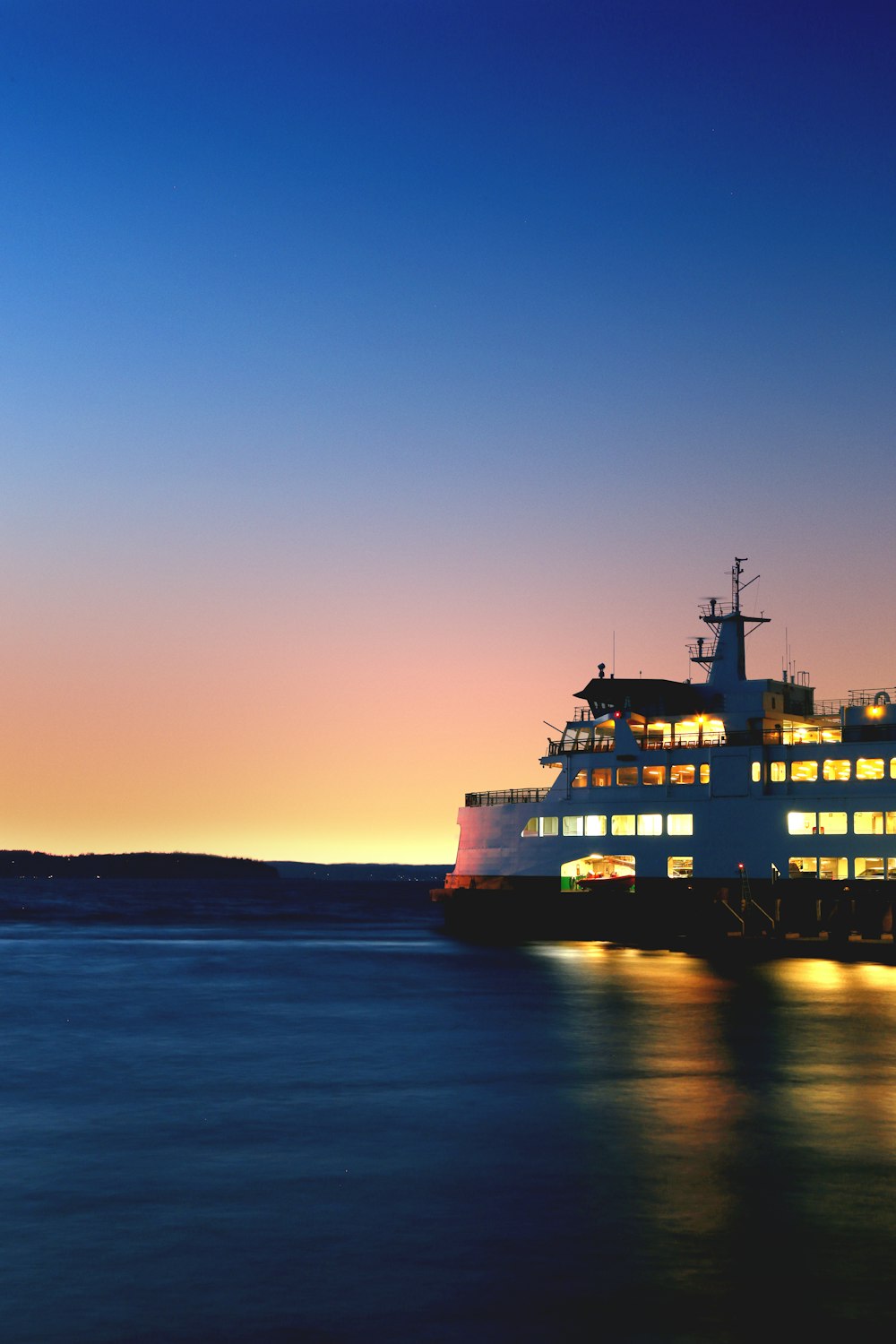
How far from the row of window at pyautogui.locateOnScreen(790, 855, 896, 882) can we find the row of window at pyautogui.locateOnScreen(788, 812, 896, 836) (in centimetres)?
134

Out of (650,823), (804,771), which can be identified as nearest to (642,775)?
(650,823)

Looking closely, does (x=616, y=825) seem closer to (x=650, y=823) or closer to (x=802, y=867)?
(x=650, y=823)

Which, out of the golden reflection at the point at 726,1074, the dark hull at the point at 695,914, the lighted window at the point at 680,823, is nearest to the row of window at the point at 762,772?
the lighted window at the point at 680,823

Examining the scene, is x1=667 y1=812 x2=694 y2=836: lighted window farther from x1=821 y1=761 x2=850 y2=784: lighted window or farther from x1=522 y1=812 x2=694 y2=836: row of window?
x1=821 y1=761 x2=850 y2=784: lighted window

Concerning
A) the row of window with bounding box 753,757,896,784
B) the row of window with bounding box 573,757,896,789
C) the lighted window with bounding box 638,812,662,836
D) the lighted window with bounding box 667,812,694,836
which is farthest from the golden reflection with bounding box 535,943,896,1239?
the lighted window with bounding box 638,812,662,836

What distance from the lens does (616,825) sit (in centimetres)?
7244

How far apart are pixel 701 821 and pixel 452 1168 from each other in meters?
49.6

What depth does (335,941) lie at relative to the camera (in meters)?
90.3

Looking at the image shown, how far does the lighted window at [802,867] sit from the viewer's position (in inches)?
2569

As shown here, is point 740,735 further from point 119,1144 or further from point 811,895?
point 119,1144

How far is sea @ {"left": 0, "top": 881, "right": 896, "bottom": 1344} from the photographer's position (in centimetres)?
1456

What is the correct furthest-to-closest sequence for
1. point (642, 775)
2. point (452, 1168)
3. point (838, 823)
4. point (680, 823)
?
1. point (642, 775)
2. point (680, 823)
3. point (838, 823)
4. point (452, 1168)

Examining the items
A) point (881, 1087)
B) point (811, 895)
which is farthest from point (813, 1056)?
point (811, 895)

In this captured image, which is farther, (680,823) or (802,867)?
(680,823)
